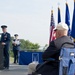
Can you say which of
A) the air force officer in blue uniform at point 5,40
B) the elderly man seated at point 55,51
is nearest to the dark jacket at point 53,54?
the elderly man seated at point 55,51

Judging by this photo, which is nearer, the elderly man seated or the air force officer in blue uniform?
the elderly man seated

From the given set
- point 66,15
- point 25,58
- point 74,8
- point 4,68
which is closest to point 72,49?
point 4,68

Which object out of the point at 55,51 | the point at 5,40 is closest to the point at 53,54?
the point at 55,51

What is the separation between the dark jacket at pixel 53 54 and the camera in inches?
201

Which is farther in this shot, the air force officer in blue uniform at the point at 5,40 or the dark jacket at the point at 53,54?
the air force officer in blue uniform at the point at 5,40

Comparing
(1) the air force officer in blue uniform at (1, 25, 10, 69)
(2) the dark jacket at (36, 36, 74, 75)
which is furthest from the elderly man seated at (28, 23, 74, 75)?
(1) the air force officer in blue uniform at (1, 25, 10, 69)

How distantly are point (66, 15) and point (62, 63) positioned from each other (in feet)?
34.9

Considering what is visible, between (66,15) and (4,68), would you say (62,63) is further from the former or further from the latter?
(66,15)

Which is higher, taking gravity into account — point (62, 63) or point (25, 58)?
point (62, 63)

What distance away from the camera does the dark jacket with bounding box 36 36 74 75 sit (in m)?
5.10

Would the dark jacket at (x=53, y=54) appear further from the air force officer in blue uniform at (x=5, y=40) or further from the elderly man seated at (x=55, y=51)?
the air force officer in blue uniform at (x=5, y=40)

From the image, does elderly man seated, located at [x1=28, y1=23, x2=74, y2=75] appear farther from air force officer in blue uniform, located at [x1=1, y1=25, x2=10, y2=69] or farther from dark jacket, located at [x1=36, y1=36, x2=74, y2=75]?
air force officer in blue uniform, located at [x1=1, y1=25, x2=10, y2=69]

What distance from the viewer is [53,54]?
5113mm

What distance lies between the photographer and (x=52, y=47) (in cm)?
511
